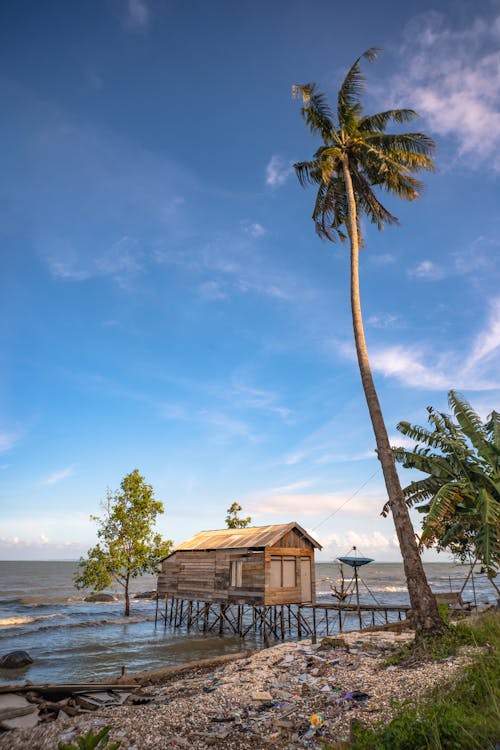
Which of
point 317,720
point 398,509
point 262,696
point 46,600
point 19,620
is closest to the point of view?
point 317,720

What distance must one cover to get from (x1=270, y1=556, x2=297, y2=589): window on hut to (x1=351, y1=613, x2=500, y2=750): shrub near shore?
1783cm

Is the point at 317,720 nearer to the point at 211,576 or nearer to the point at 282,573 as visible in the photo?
the point at 282,573

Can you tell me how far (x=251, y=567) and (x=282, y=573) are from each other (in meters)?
1.86

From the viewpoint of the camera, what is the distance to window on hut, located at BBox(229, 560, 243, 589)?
26.4 metres

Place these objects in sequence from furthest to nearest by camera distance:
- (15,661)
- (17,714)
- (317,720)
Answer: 1. (15,661)
2. (17,714)
3. (317,720)

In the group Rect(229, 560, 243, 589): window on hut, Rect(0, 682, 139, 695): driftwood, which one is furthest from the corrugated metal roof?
Rect(0, 682, 139, 695): driftwood

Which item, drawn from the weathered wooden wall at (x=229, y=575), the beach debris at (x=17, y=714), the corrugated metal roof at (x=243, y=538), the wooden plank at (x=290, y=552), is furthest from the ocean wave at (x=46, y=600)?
the beach debris at (x=17, y=714)

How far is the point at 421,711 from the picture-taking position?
6.35 metres

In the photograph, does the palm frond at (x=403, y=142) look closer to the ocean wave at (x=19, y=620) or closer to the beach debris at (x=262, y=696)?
the beach debris at (x=262, y=696)

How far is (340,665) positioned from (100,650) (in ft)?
58.4

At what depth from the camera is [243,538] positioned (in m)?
A: 27.9

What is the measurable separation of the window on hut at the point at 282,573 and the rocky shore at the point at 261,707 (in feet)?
43.5

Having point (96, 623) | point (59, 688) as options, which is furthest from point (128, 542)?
point (59, 688)

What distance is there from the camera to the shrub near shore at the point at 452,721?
507 cm
